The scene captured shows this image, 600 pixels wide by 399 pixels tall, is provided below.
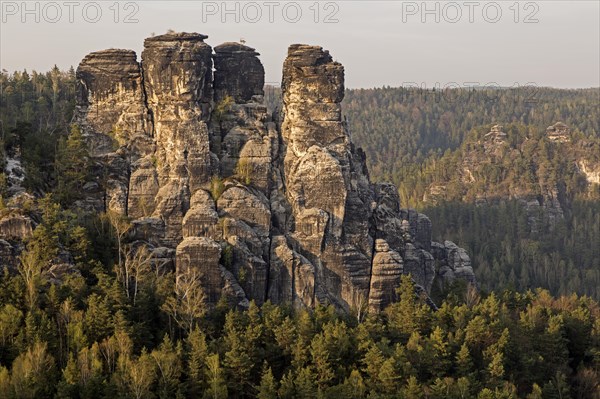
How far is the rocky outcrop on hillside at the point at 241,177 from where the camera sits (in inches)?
2351

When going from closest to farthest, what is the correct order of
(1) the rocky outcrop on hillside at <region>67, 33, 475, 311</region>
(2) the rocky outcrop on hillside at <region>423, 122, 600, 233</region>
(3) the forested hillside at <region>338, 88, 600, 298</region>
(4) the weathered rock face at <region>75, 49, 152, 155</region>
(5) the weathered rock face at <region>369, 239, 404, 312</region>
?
1. (1) the rocky outcrop on hillside at <region>67, 33, 475, 311</region>
2. (5) the weathered rock face at <region>369, 239, 404, 312</region>
3. (4) the weathered rock face at <region>75, 49, 152, 155</region>
4. (3) the forested hillside at <region>338, 88, 600, 298</region>
5. (2) the rocky outcrop on hillside at <region>423, 122, 600, 233</region>

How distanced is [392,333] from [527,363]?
805 centimetres

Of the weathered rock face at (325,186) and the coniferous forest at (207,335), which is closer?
the coniferous forest at (207,335)

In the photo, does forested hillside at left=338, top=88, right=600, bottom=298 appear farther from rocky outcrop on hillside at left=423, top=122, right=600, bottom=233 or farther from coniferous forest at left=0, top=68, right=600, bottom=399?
coniferous forest at left=0, top=68, right=600, bottom=399

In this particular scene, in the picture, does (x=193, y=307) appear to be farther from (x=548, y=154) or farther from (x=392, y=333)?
(x=548, y=154)

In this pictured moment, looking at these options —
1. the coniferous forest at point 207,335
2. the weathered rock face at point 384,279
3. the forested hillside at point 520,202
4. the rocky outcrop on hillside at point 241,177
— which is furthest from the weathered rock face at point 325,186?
the forested hillside at point 520,202

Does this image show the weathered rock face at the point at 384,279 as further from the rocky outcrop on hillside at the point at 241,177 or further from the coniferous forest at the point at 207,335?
the coniferous forest at the point at 207,335

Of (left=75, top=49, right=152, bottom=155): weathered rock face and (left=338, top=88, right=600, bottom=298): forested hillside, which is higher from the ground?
(left=75, top=49, right=152, bottom=155): weathered rock face

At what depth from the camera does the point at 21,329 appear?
159ft

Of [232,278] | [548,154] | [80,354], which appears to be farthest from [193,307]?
[548,154]

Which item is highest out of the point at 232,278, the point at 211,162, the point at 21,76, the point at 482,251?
the point at 21,76

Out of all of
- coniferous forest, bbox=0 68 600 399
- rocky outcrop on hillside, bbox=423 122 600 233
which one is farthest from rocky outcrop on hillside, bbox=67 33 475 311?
rocky outcrop on hillside, bbox=423 122 600 233

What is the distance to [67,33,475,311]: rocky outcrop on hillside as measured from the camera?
5972 centimetres

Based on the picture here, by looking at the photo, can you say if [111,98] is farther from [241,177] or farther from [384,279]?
[384,279]
